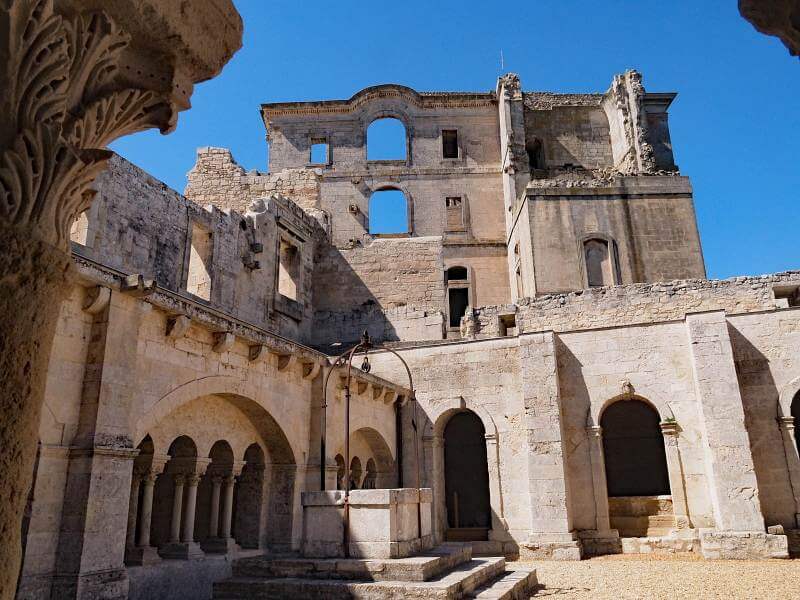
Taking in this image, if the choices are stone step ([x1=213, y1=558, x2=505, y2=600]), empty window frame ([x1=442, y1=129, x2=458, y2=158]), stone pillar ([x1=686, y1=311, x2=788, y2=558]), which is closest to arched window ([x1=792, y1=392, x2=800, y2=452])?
stone pillar ([x1=686, y1=311, x2=788, y2=558])

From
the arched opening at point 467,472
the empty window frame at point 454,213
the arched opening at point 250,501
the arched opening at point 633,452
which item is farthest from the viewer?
the empty window frame at point 454,213

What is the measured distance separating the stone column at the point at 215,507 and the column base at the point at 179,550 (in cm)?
74

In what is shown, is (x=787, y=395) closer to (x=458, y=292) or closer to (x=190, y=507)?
(x=190, y=507)

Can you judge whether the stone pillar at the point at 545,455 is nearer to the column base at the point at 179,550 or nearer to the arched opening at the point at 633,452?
the arched opening at the point at 633,452

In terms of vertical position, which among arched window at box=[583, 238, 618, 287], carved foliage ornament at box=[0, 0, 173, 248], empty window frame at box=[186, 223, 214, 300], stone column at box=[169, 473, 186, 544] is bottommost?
stone column at box=[169, 473, 186, 544]

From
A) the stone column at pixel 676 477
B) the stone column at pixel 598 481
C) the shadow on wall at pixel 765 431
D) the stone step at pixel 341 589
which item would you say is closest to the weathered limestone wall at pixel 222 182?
the stone column at pixel 598 481

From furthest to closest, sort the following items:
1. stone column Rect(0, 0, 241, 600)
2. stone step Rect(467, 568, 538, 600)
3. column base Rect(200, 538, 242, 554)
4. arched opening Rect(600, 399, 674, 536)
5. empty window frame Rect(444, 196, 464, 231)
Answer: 1. empty window frame Rect(444, 196, 464, 231)
2. arched opening Rect(600, 399, 674, 536)
3. column base Rect(200, 538, 242, 554)
4. stone step Rect(467, 568, 538, 600)
5. stone column Rect(0, 0, 241, 600)

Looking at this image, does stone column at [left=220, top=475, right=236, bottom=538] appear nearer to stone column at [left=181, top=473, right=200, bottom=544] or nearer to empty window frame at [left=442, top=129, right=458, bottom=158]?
stone column at [left=181, top=473, right=200, bottom=544]

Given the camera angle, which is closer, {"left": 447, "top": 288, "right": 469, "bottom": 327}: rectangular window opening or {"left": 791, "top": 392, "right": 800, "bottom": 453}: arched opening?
{"left": 791, "top": 392, "right": 800, "bottom": 453}: arched opening

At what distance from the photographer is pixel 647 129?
88.0ft

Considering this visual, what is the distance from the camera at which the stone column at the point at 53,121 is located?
60.9 inches

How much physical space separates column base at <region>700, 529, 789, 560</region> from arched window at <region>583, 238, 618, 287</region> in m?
9.23

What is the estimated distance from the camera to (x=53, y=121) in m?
1.82

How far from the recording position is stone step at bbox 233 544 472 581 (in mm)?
6957
